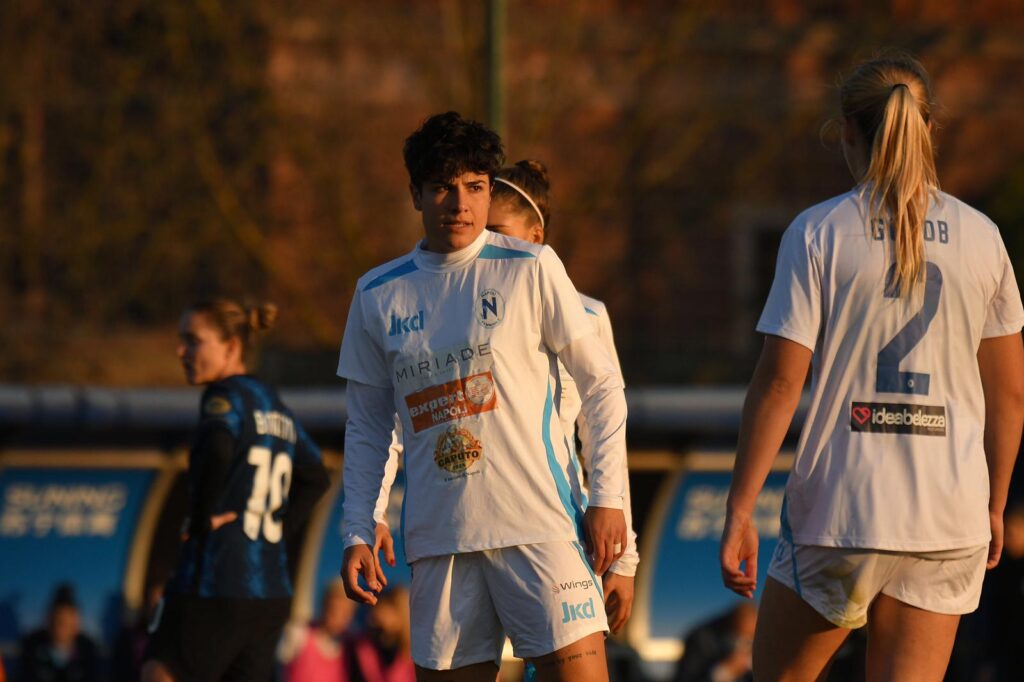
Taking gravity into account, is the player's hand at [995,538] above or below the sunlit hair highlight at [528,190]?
below

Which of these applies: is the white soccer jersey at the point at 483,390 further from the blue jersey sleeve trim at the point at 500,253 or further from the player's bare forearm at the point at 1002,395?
the player's bare forearm at the point at 1002,395

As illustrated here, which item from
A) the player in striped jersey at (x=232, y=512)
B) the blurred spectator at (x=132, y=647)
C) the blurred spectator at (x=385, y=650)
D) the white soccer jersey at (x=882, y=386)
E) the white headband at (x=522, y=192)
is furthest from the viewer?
the blurred spectator at (x=385, y=650)

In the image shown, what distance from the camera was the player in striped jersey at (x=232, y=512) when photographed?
5.91 metres

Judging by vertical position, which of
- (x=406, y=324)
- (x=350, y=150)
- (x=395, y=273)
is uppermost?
(x=350, y=150)

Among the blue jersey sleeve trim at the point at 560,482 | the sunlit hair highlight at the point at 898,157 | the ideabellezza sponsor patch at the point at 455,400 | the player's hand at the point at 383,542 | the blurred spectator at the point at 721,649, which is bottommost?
the blurred spectator at the point at 721,649

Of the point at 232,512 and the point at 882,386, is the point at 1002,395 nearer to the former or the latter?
the point at 882,386

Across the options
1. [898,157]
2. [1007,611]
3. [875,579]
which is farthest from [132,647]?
[898,157]

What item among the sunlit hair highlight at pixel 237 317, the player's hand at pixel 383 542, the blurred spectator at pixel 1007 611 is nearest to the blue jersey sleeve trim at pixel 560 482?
the player's hand at pixel 383 542

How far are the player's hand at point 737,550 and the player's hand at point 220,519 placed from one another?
2482 millimetres

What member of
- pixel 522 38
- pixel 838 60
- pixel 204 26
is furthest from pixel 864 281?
pixel 838 60

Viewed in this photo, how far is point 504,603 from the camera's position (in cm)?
425

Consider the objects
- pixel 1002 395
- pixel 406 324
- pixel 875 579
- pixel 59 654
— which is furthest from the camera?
pixel 59 654

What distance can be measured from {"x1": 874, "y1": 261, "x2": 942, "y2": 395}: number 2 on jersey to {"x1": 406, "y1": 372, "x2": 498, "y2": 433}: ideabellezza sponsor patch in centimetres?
99

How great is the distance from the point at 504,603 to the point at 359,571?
0.40 metres
